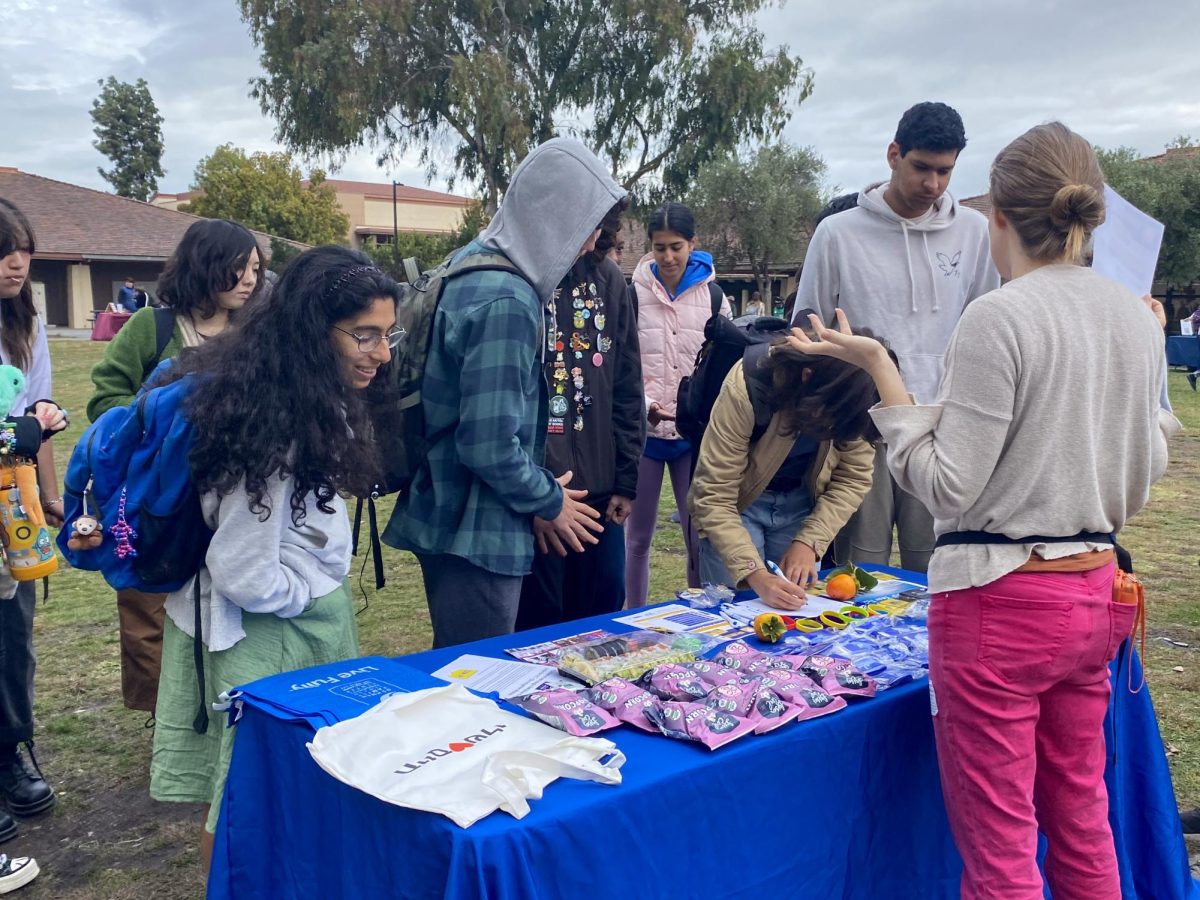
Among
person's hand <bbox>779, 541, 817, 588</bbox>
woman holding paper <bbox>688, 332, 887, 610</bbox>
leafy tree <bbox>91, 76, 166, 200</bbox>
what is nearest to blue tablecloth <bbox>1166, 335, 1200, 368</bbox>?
woman holding paper <bbox>688, 332, 887, 610</bbox>

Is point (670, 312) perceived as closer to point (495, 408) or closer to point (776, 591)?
point (776, 591)

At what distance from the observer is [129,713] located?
357cm

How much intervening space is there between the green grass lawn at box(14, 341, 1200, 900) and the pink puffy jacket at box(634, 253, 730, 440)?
4.33 ft

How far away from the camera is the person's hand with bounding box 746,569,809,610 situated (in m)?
2.43

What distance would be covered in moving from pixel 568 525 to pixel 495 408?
15.6 inches

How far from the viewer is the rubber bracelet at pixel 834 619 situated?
90.8 inches

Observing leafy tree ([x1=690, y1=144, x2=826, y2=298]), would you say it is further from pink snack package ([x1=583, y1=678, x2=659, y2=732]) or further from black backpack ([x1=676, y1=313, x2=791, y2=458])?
pink snack package ([x1=583, y1=678, x2=659, y2=732])

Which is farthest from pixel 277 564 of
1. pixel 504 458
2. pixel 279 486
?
pixel 504 458

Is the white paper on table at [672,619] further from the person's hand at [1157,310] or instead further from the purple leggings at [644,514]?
the purple leggings at [644,514]

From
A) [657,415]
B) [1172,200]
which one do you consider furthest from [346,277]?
[1172,200]

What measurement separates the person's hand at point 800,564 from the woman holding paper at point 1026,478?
925mm

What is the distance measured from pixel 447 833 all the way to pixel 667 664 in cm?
69

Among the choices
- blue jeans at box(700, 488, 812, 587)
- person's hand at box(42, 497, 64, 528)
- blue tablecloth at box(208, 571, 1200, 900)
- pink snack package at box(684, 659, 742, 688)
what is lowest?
blue tablecloth at box(208, 571, 1200, 900)

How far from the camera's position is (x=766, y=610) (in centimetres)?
244
